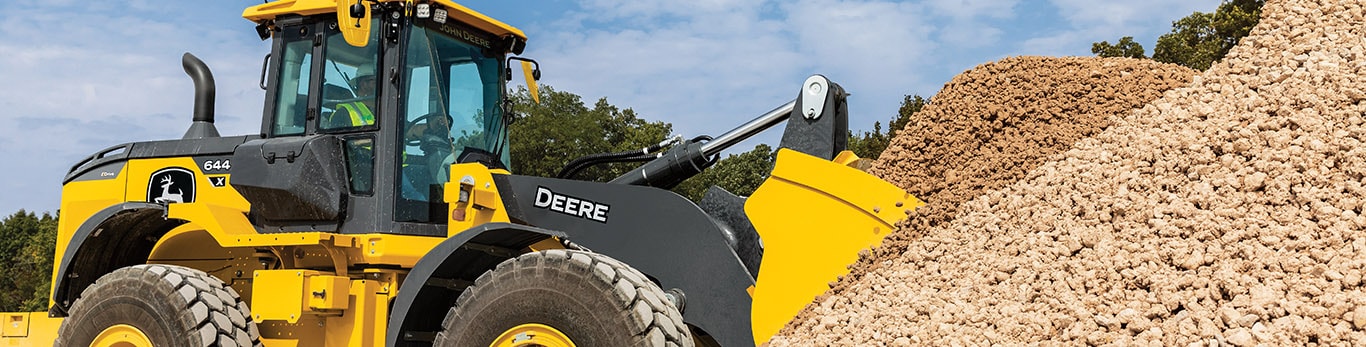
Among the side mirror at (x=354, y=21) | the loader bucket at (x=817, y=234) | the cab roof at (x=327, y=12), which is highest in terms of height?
the cab roof at (x=327, y=12)

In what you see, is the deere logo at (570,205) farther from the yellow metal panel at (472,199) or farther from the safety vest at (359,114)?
the safety vest at (359,114)

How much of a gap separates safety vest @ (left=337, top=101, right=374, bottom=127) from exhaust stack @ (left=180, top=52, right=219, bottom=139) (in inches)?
61.9

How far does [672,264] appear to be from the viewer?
5.34 m

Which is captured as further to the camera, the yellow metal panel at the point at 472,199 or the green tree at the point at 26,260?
the green tree at the point at 26,260

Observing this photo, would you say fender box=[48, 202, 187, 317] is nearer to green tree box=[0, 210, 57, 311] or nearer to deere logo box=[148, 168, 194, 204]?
deere logo box=[148, 168, 194, 204]

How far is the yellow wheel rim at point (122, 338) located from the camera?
236 inches

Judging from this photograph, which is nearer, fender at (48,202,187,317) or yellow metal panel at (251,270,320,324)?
yellow metal panel at (251,270,320,324)

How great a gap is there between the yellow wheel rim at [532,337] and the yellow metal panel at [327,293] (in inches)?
50.4

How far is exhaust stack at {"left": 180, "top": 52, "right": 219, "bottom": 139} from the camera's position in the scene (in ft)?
23.7

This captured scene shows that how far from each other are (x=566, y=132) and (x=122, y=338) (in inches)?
943

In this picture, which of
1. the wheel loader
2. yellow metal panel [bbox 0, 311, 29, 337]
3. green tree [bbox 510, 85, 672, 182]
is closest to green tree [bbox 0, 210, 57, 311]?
green tree [bbox 510, 85, 672, 182]

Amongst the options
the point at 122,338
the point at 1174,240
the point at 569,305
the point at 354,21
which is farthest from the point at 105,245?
the point at 1174,240

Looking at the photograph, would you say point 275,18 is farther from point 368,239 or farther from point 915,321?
point 915,321

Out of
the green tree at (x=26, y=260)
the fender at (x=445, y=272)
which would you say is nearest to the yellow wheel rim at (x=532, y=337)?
the fender at (x=445, y=272)
